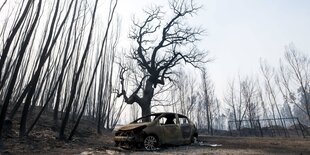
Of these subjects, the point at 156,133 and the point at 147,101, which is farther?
the point at 147,101

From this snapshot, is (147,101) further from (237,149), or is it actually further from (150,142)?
(237,149)

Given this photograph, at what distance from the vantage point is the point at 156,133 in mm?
9969

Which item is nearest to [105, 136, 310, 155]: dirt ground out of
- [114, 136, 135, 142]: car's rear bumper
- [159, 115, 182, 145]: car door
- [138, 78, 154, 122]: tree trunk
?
[159, 115, 182, 145]: car door

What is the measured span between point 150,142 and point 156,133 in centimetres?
45

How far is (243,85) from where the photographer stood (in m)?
42.0

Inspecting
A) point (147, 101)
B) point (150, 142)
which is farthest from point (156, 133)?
point (147, 101)

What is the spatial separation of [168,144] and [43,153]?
4.75 metres

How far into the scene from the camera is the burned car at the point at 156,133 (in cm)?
959

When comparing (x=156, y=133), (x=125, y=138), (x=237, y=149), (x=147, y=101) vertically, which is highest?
(x=147, y=101)

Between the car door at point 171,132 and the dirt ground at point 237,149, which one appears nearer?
the dirt ground at point 237,149

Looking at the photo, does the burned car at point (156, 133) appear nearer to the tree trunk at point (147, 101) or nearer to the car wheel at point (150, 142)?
the car wheel at point (150, 142)

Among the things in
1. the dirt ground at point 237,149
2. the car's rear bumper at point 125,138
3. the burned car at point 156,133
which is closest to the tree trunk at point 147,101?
the burned car at point 156,133

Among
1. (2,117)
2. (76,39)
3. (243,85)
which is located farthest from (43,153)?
(243,85)

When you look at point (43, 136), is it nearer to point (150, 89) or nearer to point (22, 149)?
point (22, 149)
